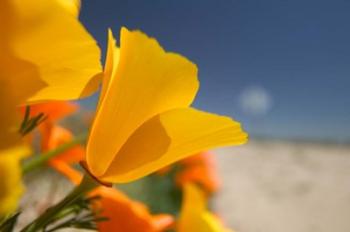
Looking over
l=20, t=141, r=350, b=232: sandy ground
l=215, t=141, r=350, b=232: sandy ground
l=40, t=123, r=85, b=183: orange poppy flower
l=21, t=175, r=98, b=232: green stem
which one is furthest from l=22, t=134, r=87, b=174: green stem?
l=215, t=141, r=350, b=232: sandy ground

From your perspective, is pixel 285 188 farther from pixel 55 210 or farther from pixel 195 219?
pixel 55 210

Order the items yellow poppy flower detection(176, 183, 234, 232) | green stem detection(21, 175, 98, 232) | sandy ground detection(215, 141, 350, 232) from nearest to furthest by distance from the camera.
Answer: green stem detection(21, 175, 98, 232) < yellow poppy flower detection(176, 183, 234, 232) < sandy ground detection(215, 141, 350, 232)

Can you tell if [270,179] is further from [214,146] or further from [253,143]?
[214,146]

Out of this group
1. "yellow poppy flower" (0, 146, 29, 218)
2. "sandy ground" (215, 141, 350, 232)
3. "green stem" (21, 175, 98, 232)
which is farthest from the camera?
"sandy ground" (215, 141, 350, 232)

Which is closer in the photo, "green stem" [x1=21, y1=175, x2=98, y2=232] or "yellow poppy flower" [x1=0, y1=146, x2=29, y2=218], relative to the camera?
"yellow poppy flower" [x1=0, y1=146, x2=29, y2=218]

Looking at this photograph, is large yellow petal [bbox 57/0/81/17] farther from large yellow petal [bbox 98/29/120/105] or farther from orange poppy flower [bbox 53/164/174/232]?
orange poppy flower [bbox 53/164/174/232]

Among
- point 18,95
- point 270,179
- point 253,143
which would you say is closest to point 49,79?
point 18,95
